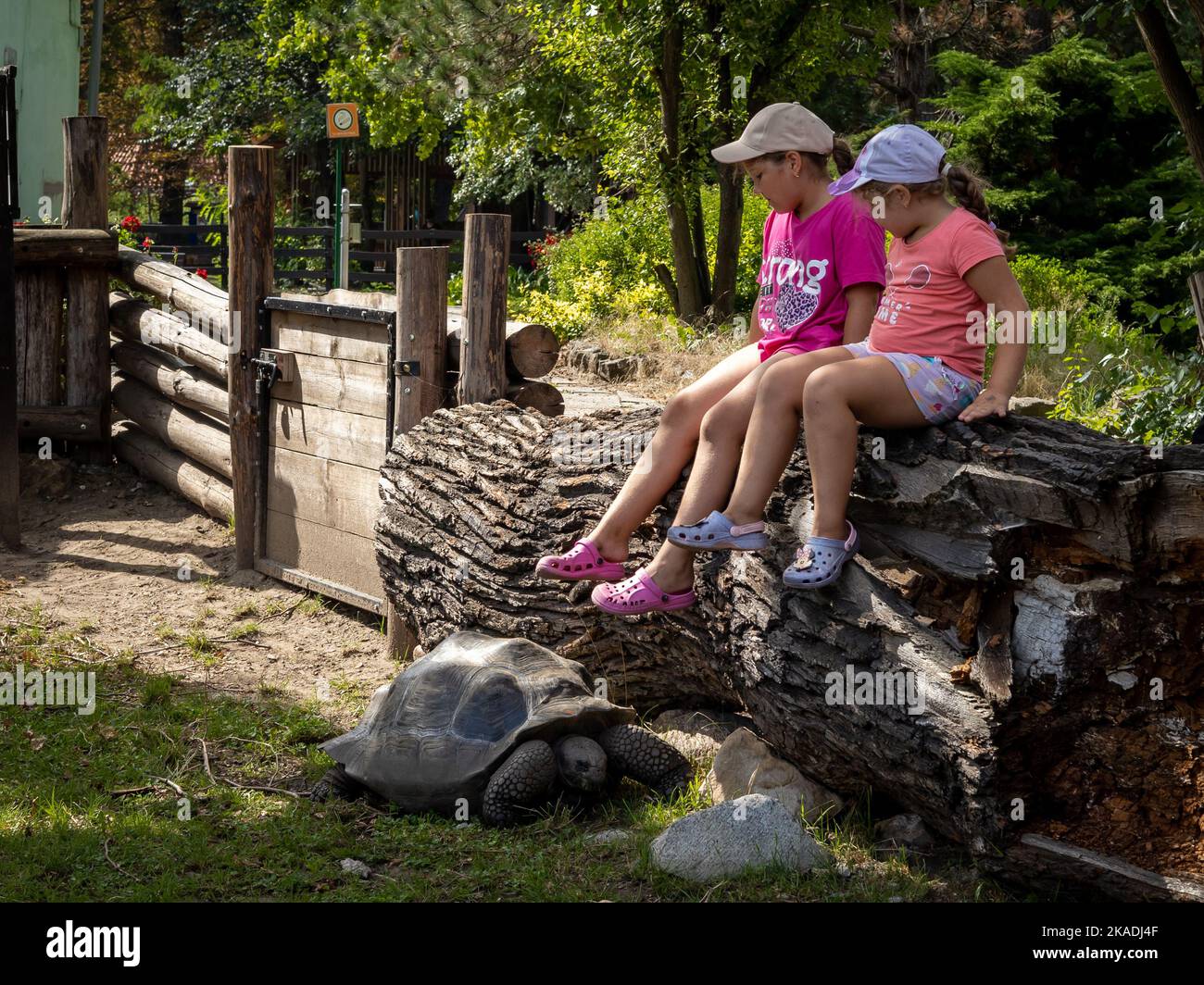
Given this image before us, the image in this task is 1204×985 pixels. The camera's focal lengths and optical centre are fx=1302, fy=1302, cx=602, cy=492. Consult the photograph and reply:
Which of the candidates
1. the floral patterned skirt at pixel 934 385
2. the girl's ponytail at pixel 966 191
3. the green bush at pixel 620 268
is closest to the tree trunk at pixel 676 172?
the green bush at pixel 620 268

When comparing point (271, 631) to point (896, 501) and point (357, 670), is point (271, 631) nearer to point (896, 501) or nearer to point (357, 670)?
point (357, 670)

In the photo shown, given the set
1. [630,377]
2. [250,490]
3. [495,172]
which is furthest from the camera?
[495,172]

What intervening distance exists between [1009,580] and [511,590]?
2.53 metres

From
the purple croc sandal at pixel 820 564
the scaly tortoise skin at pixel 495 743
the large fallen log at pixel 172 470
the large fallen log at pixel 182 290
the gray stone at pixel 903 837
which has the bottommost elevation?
the gray stone at pixel 903 837

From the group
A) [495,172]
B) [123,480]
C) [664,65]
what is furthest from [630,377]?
[495,172]

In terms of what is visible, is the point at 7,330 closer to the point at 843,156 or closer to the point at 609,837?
the point at 609,837

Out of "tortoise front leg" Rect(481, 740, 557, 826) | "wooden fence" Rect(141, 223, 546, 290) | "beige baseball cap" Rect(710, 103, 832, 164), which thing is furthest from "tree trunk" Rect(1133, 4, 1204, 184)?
"wooden fence" Rect(141, 223, 546, 290)

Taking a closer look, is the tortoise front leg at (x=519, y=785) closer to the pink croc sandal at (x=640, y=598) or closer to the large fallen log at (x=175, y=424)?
the pink croc sandal at (x=640, y=598)

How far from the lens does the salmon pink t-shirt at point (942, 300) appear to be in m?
4.21

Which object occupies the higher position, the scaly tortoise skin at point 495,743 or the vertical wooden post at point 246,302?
the vertical wooden post at point 246,302

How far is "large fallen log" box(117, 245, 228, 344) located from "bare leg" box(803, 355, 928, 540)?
5.25 metres

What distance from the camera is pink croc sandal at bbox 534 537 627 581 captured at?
4.85 m

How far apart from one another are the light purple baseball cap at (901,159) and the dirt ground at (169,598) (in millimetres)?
3575

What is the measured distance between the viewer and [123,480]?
998 centimetres
